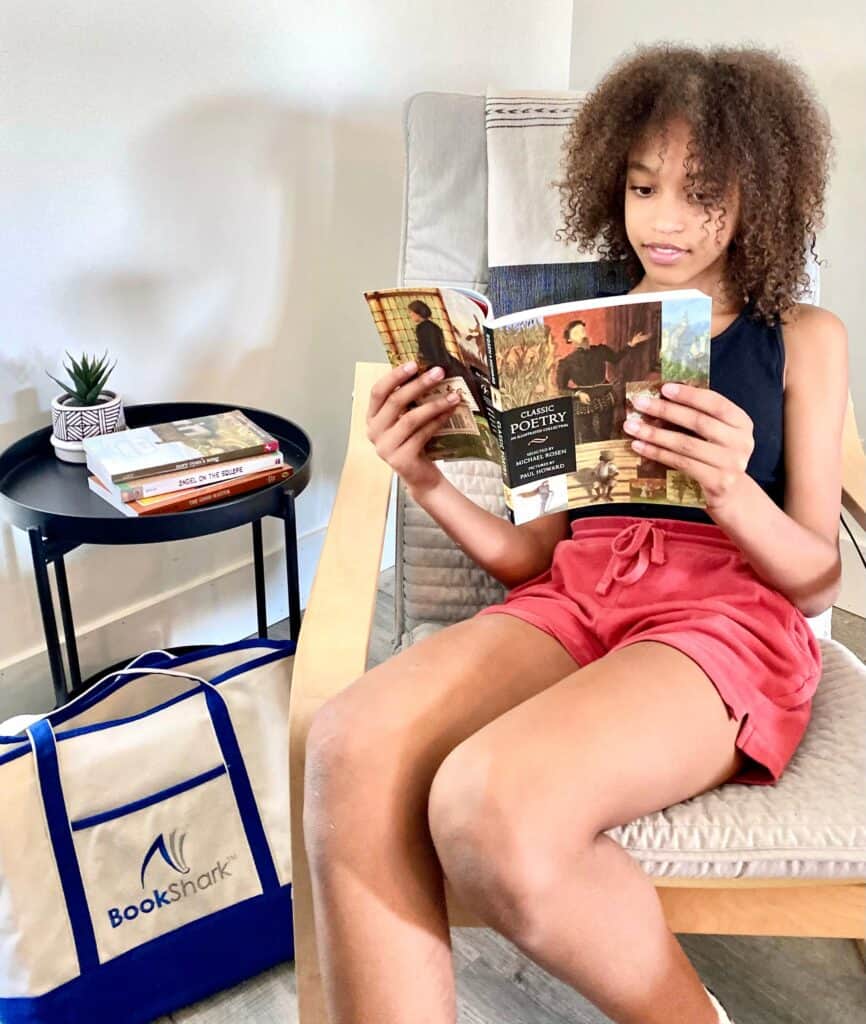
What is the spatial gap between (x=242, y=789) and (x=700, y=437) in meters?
0.62

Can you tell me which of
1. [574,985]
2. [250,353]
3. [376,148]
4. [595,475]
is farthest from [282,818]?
[376,148]

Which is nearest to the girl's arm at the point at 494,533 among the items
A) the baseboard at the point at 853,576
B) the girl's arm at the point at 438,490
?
the girl's arm at the point at 438,490

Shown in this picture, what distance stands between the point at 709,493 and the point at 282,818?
1.98 feet

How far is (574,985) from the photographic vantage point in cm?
73

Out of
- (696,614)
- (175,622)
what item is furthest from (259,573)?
(696,614)

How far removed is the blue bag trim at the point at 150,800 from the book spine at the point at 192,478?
318 millimetres

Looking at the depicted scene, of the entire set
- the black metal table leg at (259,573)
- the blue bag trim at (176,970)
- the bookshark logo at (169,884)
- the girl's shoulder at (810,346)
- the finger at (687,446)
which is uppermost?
A: the girl's shoulder at (810,346)

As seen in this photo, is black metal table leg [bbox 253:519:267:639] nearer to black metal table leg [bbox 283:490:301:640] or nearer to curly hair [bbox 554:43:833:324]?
black metal table leg [bbox 283:490:301:640]

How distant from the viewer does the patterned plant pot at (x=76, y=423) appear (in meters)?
1.19

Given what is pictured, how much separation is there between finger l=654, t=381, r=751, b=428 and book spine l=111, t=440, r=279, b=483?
0.55 m

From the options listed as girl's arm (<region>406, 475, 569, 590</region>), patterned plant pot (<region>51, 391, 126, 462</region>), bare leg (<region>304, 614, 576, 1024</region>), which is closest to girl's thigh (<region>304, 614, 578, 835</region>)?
bare leg (<region>304, 614, 576, 1024</region>)

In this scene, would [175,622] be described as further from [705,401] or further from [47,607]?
[705,401]

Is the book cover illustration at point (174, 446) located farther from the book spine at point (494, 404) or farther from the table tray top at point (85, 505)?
the book spine at point (494, 404)

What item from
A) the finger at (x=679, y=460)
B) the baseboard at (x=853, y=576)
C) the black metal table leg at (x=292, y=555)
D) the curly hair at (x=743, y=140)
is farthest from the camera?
the baseboard at (x=853, y=576)
